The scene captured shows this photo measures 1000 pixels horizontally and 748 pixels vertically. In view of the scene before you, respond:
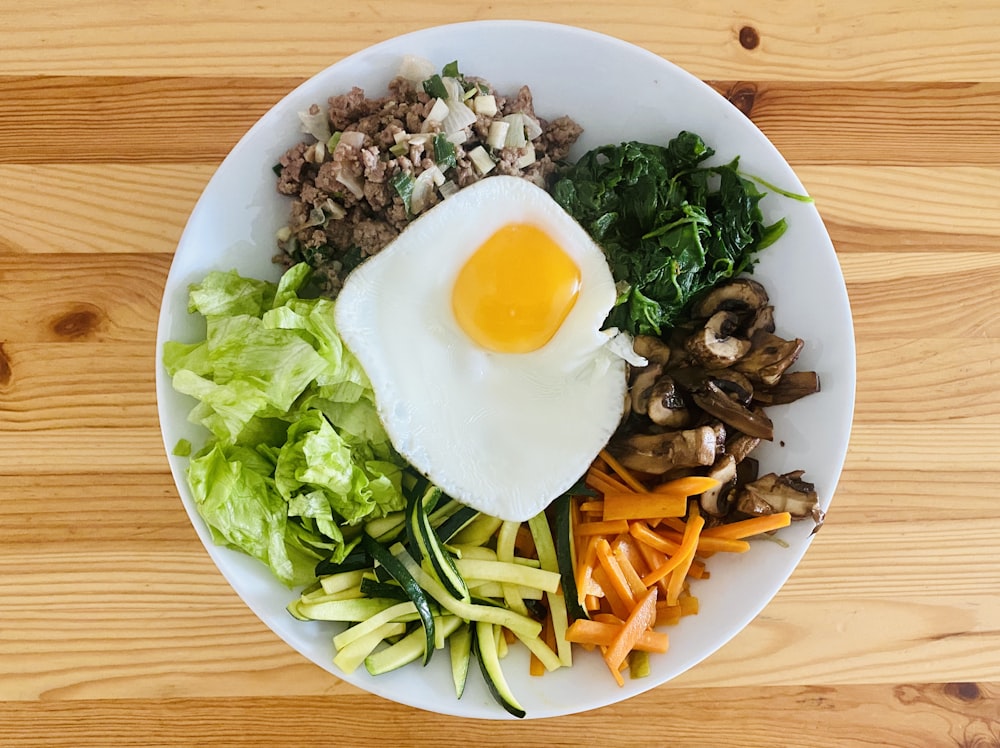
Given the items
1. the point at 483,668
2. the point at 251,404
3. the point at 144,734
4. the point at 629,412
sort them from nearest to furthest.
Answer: the point at 251,404 → the point at 483,668 → the point at 629,412 → the point at 144,734

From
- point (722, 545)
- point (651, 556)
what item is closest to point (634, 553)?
point (651, 556)

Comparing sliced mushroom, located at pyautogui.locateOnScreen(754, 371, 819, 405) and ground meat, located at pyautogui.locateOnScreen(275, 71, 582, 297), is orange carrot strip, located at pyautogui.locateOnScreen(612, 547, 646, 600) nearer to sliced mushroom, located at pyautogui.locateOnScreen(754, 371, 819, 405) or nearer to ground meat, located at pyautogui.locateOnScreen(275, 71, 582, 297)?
sliced mushroom, located at pyautogui.locateOnScreen(754, 371, 819, 405)

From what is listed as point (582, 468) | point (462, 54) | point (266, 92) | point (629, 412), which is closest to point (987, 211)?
point (629, 412)

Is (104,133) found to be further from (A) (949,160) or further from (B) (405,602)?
(A) (949,160)

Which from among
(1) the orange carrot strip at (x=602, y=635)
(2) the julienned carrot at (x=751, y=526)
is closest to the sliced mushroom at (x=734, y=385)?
(2) the julienned carrot at (x=751, y=526)

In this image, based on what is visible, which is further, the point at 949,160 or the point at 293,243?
the point at 949,160

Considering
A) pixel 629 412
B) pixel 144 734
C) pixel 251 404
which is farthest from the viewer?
pixel 144 734

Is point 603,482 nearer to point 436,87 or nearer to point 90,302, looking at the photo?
point 436,87
